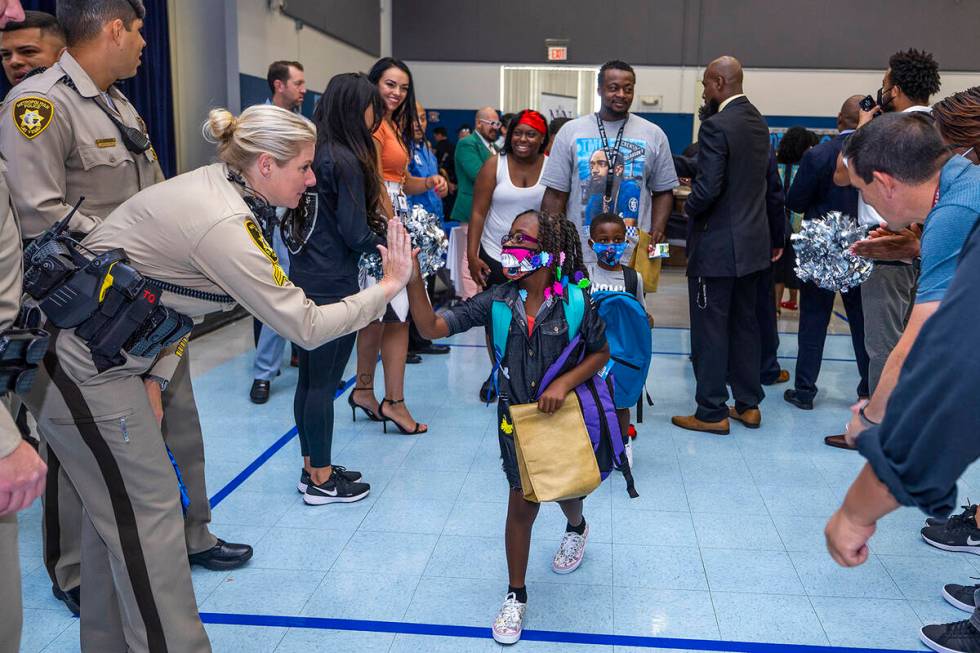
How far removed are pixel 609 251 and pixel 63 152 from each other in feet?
6.86

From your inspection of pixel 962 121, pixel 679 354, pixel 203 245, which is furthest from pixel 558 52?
pixel 203 245

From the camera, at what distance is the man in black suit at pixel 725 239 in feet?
13.1

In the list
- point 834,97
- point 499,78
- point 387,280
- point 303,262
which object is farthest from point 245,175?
point 834,97

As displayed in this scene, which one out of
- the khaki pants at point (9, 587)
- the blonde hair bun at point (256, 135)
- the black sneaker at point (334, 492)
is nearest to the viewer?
the khaki pants at point (9, 587)

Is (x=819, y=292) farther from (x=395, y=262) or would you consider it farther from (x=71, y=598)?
(x=71, y=598)

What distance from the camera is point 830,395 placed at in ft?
16.1

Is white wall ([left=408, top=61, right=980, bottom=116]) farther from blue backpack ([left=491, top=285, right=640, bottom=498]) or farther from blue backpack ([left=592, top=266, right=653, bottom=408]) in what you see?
blue backpack ([left=491, top=285, right=640, bottom=498])

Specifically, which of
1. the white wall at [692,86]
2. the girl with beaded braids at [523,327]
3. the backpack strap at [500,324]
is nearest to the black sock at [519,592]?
the girl with beaded braids at [523,327]

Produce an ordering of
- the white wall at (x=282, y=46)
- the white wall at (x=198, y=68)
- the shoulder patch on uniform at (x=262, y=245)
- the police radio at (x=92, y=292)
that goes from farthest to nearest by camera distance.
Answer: the white wall at (x=282, y=46), the white wall at (x=198, y=68), the shoulder patch on uniform at (x=262, y=245), the police radio at (x=92, y=292)

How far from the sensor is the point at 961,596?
259cm

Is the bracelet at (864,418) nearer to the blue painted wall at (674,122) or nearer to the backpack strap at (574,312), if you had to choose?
the backpack strap at (574,312)

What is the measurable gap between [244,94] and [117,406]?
5.68m

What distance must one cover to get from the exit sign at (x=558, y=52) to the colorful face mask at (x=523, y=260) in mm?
10874

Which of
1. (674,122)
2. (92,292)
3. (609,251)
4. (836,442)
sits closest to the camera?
(92,292)
